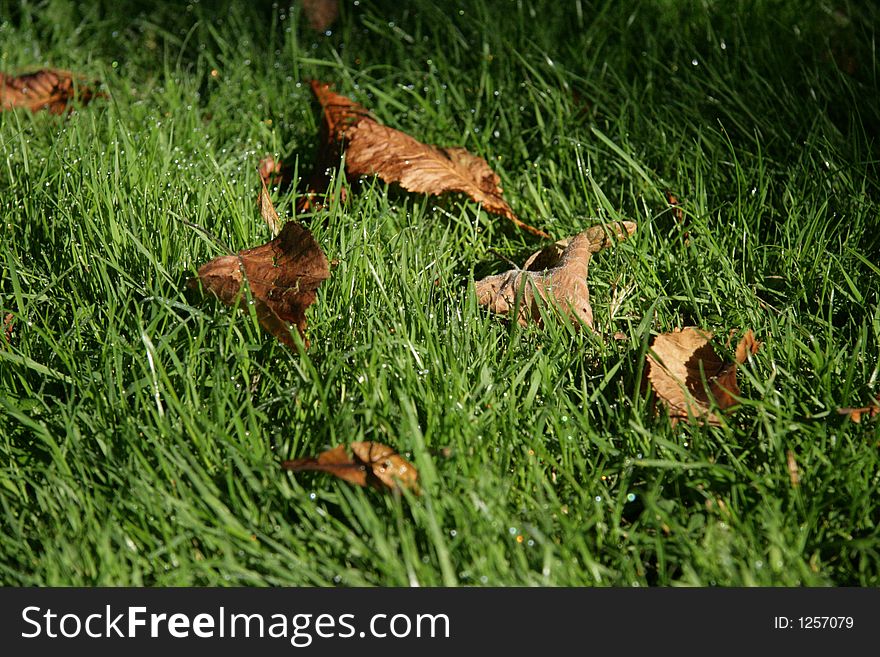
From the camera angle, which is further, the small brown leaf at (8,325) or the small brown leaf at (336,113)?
the small brown leaf at (336,113)

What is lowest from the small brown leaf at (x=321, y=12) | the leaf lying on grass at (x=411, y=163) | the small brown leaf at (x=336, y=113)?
the leaf lying on grass at (x=411, y=163)

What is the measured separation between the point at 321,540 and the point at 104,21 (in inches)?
104

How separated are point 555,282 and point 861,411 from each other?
2.41ft

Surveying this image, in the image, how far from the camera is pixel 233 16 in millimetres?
3465

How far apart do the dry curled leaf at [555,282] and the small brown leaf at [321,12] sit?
5.03ft

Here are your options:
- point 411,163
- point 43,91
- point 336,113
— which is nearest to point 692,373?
point 411,163

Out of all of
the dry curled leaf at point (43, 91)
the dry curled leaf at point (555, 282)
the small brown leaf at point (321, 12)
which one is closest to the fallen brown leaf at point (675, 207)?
the dry curled leaf at point (555, 282)

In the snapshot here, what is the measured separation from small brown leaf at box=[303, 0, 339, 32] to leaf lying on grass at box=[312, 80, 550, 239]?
720 mm

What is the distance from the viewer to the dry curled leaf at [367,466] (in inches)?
65.4

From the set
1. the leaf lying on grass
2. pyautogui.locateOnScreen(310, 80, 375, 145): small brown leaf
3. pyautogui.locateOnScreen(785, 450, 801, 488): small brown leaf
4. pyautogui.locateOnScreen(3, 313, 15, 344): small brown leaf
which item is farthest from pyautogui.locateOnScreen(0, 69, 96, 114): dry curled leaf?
pyautogui.locateOnScreen(785, 450, 801, 488): small brown leaf

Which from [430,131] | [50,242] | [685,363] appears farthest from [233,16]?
[685,363]

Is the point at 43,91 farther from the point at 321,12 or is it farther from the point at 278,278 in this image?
the point at 278,278

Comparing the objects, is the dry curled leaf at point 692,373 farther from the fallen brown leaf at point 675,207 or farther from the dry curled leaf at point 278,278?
the dry curled leaf at point 278,278
